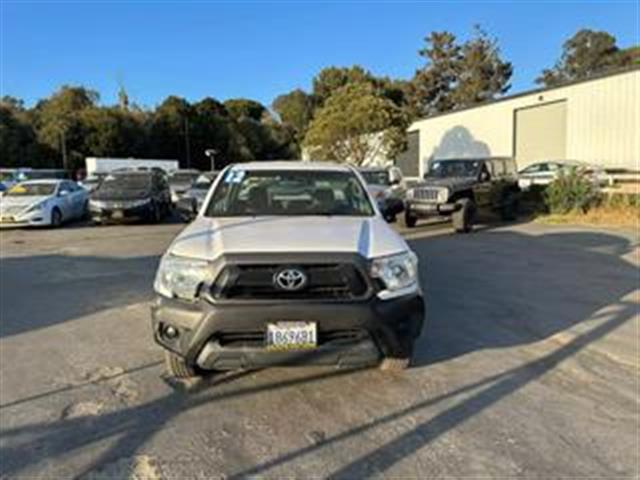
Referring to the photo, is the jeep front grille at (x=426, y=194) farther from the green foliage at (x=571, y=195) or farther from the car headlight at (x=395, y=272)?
the car headlight at (x=395, y=272)

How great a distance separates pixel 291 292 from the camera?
4.46m

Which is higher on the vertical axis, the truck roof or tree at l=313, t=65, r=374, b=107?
tree at l=313, t=65, r=374, b=107

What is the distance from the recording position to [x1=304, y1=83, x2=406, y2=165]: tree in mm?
33656

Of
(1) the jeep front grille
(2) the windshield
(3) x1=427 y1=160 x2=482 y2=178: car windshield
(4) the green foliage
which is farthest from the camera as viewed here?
(2) the windshield

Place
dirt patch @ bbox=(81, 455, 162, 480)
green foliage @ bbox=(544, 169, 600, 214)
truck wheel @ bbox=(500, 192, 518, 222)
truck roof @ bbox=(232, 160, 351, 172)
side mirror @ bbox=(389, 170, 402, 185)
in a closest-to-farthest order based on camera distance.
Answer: dirt patch @ bbox=(81, 455, 162, 480) < truck roof @ bbox=(232, 160, 351, 172) < side mirror @ bbox=(389, 170, 402, 185) < truck wheel @ bbox=(500, 192, 518, 222) < green foliage @ bbox=(544, 169, 600, 214)

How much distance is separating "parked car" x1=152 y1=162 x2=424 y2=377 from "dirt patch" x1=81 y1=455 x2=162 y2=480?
0.88 metres

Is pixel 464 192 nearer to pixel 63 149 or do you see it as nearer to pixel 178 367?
pixel 178 367

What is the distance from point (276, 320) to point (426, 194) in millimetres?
13346

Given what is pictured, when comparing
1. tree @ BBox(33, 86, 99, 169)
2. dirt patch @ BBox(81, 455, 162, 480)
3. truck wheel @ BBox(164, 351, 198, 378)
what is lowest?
dirt patch @ BBox(81, 455, 162, 480)

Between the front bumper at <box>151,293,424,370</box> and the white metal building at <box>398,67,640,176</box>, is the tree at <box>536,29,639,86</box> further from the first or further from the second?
the front bumper at <box>151,293,424,370</box>

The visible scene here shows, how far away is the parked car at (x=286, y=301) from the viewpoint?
14.5ft

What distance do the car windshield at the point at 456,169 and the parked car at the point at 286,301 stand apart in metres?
13.6

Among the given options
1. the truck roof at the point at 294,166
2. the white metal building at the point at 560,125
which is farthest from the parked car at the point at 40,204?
the white metal building at the point at 560,125

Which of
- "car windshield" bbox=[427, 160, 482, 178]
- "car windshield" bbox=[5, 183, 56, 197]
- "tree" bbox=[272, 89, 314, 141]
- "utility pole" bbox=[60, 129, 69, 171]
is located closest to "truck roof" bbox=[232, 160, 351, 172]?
"car windshield" bbox=[427, 160, 482, 178]
